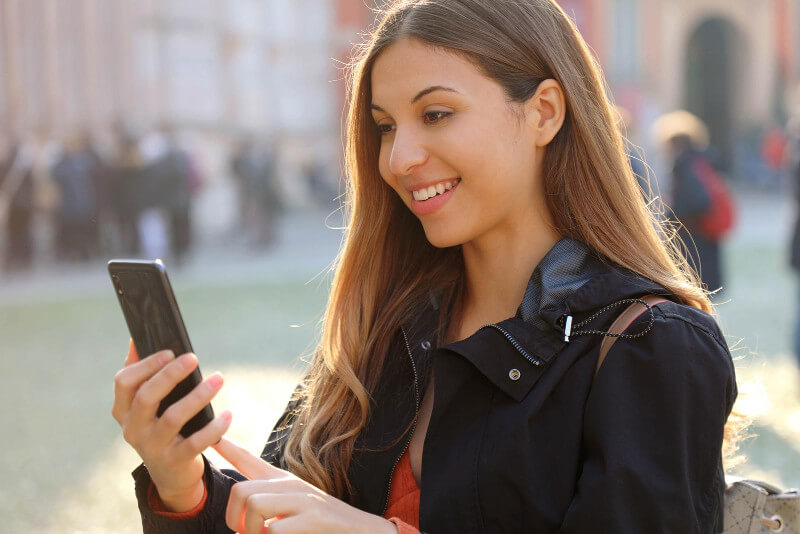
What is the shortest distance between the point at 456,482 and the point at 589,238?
55 centimetres

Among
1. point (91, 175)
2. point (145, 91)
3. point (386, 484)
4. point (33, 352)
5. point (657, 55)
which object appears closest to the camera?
point (386, 484)

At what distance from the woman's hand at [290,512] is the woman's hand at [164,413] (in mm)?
111

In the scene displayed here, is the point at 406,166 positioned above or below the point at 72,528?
above

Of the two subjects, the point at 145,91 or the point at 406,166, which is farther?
the point at 145,91

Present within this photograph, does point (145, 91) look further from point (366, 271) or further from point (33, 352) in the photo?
point (366, 271)

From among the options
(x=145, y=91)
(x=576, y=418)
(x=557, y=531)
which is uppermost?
(x=145, y=91)

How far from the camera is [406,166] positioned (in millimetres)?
2076

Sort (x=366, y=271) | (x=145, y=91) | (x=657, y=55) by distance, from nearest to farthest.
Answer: (x=366, y=271) < (x=145, y=91) < (x=657, y=55)

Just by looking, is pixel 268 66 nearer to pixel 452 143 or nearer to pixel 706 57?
pixel 706 57

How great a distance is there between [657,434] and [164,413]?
787 millimetres

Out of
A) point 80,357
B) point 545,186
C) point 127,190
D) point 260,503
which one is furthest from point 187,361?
point 127,190

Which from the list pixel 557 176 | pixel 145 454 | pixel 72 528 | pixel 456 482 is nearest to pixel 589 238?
pixel 557 176

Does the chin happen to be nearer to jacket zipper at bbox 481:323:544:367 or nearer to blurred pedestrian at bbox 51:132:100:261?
jacket zipper at bbox 481:323:544:367

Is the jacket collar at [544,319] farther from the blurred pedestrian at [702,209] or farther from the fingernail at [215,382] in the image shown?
the blurred pedestrian at [702,209]
